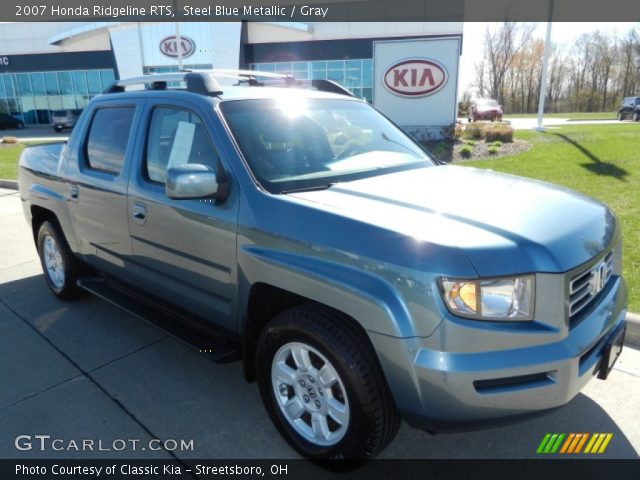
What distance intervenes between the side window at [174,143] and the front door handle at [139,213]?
0.67 feet

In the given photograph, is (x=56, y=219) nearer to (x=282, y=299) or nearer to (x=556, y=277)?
(x=282, y=299)

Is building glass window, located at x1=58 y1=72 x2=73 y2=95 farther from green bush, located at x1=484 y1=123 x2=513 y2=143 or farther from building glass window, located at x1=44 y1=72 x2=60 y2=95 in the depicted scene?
green bush, located at x1=484 y1=123 x2=513 y2=143

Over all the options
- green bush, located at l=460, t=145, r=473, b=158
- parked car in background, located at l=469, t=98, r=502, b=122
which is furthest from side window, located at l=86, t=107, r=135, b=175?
parked car in background, located at l=469, t=98, r=502, b=122

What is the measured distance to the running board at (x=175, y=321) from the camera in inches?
118

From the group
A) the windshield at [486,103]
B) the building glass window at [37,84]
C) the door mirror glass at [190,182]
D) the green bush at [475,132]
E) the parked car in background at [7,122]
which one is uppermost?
the building glass window at [37,84]

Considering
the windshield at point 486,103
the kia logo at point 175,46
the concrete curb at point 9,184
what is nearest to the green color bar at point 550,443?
the concrete curb at point 9,184

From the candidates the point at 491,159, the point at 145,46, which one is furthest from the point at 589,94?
the point at 491,159

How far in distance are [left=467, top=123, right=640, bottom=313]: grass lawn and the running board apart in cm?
331

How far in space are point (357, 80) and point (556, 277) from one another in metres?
36.0

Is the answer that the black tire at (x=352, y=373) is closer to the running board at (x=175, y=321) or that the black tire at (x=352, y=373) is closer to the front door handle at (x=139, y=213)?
the running board at (x=175, y=321)

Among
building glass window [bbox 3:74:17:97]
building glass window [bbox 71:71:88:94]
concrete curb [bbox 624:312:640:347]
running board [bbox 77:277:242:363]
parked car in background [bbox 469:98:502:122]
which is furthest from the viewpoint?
building glass window [bbox 3:74:17:97]

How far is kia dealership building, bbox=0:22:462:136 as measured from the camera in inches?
1384

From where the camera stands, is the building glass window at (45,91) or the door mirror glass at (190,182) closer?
the door mirror glass at (190,182)

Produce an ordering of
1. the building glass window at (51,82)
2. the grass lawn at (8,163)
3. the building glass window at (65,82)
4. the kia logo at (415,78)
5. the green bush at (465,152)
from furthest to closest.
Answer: the building glass window at (51,82) → the building glass window at (65,82) → the kia logo at (415,78) → the grass lawn at (8,163) → the green bush at (465,152)
